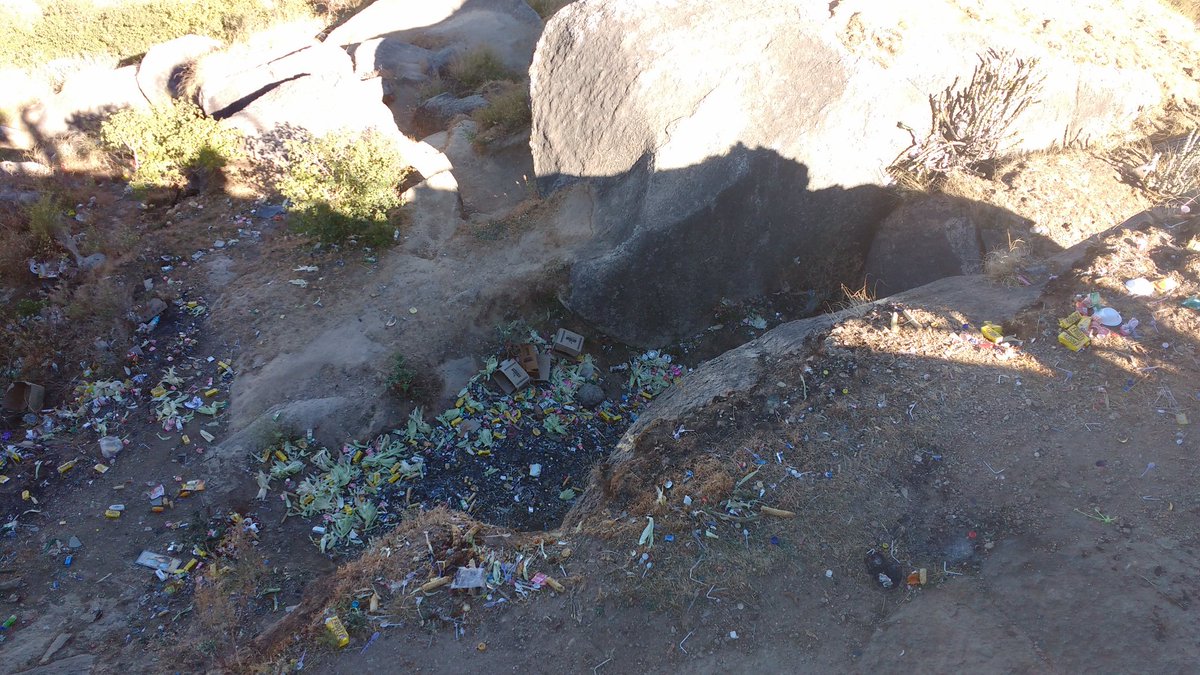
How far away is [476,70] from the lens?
10.8 metres

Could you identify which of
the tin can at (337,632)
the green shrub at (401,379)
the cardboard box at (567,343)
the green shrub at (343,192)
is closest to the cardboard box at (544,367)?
the cardboard box at (567,343)

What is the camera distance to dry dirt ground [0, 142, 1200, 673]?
Answer: 340 cm

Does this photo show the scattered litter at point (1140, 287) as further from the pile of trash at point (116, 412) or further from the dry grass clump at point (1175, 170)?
the pile of trash at point (116, 412)

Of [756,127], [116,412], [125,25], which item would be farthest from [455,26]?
[116,412]

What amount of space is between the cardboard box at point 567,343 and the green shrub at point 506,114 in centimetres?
381

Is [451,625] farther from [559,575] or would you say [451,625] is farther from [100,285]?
[100,285]

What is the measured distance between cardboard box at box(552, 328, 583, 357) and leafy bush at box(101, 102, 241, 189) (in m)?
5.64

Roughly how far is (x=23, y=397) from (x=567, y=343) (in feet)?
17.0

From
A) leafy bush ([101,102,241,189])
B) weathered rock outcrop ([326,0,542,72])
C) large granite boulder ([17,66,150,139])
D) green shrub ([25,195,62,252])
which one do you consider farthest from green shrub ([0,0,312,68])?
green shrub ([25,195,62,252])

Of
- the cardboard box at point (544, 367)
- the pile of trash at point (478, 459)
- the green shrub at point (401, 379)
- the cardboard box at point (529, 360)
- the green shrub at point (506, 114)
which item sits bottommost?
the pile of trash at point (478, 459)

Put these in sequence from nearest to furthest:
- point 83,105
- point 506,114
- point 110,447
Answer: point 110,447 → point 506,114 → point 83,105

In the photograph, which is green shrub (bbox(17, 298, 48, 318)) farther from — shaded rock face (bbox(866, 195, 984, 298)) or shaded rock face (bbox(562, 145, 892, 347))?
shaded rock face (bbox(866, 195, 984, 298))

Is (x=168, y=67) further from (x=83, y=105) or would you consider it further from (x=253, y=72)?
(x=253, y=72)

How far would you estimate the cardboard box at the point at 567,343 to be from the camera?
678 cm
